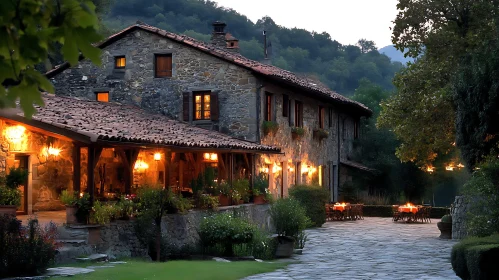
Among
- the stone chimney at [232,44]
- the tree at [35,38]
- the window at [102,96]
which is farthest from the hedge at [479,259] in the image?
the stone chimney at [232,44]

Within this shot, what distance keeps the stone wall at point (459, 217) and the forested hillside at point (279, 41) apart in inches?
1212

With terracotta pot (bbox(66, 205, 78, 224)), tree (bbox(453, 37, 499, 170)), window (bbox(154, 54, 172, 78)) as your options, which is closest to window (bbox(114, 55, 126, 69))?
window (bbox(154, 54, 172, 78))

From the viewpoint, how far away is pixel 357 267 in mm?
14586

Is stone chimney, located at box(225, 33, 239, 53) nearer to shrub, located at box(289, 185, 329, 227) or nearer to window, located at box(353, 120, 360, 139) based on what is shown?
shrub, located at box(289, 185, 329, 227)

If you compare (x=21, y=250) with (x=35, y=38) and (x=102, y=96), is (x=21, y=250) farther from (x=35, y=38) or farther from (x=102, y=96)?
(x=102, y=96)

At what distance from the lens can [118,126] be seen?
17.5 metres

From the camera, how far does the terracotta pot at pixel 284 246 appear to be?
16781 millimetres

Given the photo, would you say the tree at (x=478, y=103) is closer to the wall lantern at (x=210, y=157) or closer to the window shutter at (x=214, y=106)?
the wall lantern at (x=210, y=157)

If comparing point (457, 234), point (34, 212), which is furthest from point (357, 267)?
point (34, 212)

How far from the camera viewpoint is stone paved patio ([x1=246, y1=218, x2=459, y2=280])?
1348 cm

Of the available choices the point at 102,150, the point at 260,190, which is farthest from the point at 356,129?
the point at 102,150

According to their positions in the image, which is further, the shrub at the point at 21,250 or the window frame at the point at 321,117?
the window frame at the point at 321,117

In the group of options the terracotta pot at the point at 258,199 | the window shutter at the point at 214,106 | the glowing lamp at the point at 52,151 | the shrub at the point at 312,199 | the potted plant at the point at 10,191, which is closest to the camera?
the potted plant at the point at 10,191

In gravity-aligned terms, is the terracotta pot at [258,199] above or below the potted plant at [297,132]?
below
